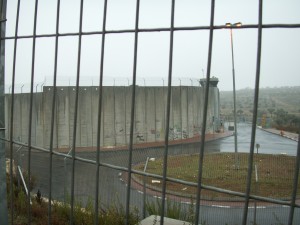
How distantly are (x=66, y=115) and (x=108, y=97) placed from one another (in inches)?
122

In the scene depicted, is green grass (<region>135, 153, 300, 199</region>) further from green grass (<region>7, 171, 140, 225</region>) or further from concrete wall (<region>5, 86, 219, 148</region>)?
concrete wall (<region>5, 86, 219, 148</region>)

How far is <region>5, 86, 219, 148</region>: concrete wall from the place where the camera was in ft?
65.9

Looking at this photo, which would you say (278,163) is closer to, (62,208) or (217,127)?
(62,208)

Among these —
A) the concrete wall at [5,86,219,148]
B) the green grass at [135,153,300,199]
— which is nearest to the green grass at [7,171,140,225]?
the green grass at [135,153,300,199]

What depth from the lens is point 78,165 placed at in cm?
1408

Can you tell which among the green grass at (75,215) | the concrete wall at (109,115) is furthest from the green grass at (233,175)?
the concrete wall at (109,115)

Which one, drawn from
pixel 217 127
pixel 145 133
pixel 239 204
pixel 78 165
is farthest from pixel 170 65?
pixel 217 127

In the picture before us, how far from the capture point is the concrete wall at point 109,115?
20.1 meters

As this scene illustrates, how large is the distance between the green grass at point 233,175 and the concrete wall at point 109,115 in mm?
8748

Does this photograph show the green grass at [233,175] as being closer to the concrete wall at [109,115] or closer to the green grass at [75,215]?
the green grass at [75,215]

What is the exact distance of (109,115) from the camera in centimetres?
2212

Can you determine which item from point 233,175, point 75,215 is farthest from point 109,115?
point 75,215

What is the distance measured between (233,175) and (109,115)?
41.1 feet

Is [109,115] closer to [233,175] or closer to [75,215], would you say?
[233,175]
